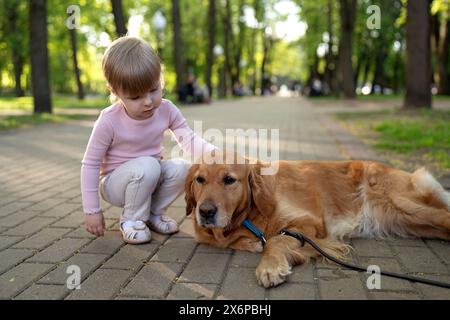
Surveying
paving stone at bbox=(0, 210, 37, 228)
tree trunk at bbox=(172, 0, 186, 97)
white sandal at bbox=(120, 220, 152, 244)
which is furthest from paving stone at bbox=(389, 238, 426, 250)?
tree trunk at bbox=(172, 0, 186, 97)

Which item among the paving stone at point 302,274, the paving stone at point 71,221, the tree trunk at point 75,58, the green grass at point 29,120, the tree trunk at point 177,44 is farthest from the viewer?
the tree trunk at point 75,58

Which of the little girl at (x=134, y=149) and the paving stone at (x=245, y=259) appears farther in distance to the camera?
the little girl at (x=134, y=149)

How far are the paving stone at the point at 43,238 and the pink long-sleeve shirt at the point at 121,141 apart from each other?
0.47m

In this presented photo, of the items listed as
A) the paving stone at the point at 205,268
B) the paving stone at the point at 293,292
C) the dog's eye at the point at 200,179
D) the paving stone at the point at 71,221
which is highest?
the dog's eye at the point at 200,179

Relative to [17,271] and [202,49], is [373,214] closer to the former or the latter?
[17,271]

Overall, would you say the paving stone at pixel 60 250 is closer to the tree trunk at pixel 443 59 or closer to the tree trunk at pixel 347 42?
the tree trunk at pixel 347 42

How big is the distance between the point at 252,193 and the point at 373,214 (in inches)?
43.9

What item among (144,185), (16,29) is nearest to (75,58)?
(16,29)

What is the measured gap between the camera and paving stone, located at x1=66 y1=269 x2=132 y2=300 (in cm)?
263

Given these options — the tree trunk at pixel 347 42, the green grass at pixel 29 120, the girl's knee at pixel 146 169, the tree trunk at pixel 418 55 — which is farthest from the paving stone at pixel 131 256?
the tree trunk at pixel 347 42

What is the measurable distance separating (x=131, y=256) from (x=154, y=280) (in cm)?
49

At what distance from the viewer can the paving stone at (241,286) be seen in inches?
104

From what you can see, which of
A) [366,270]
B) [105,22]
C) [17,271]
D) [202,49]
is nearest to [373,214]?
[366,270]
